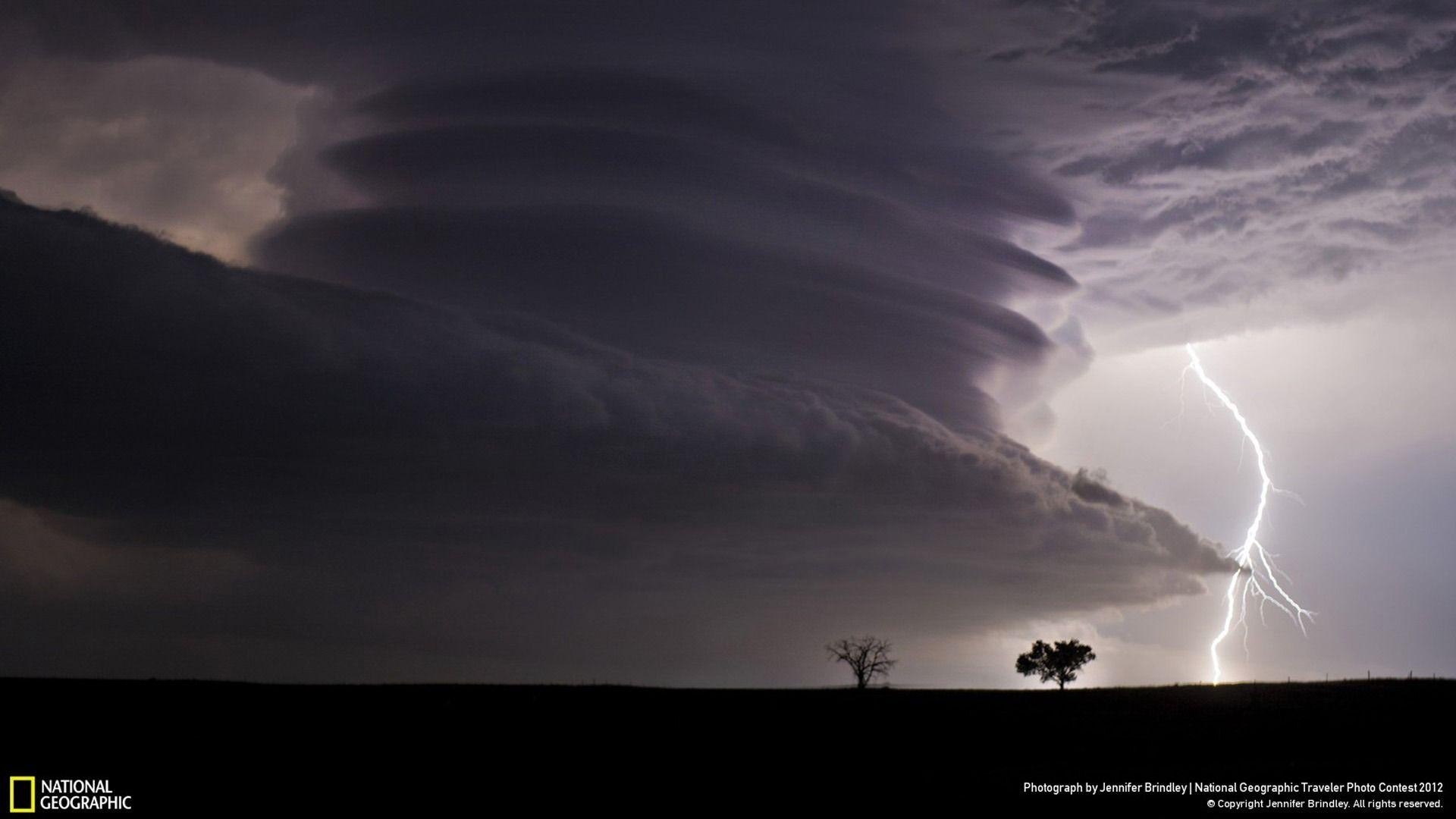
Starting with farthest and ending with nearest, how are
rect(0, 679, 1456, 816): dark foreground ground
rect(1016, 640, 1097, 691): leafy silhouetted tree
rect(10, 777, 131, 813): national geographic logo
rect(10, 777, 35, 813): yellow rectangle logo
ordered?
1. rect(1016, 640, 1097, 691): leafy silhouetted tree
2. rect(0, 679, 1456, 816): dark foreground ground
3. rect(10, 777, 131, 813): national geographic logo
4. rect(10, 777, 35, 813): yellow rectangle logo

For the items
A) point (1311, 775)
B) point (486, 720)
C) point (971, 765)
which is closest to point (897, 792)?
point (971, 765)

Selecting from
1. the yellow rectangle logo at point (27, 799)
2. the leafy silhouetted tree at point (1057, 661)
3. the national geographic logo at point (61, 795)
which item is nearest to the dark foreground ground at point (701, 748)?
the national geographic logo at point (61, 795)

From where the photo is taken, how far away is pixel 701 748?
48.5 metres

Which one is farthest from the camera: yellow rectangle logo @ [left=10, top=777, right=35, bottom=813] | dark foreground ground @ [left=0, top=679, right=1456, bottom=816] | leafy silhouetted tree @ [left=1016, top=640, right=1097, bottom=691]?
leafy silhouetted tree @ [left=1016, top=640, right=1097, bottom=691]

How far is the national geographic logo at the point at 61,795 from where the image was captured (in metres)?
35.2

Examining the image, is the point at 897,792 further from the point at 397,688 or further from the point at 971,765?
the point at 397,688

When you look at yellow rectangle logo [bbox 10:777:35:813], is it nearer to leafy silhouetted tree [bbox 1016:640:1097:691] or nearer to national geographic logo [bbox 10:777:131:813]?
national geographic logo [bbox 10:777:131:813]

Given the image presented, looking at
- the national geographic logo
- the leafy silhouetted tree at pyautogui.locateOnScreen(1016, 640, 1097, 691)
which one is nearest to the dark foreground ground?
the national geographic logo

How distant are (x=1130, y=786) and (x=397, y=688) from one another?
4784 cm

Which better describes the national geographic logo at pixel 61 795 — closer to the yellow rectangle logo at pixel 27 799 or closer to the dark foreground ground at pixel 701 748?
the yellow rectangle logo at pixel 27 799

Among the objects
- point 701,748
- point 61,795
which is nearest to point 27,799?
point 61,795

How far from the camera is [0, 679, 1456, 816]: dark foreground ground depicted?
36812mm

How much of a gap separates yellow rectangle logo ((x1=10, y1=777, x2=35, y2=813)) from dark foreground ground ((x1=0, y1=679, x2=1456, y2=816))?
1146 millimetres

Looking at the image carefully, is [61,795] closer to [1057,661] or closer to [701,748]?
[701,748]
